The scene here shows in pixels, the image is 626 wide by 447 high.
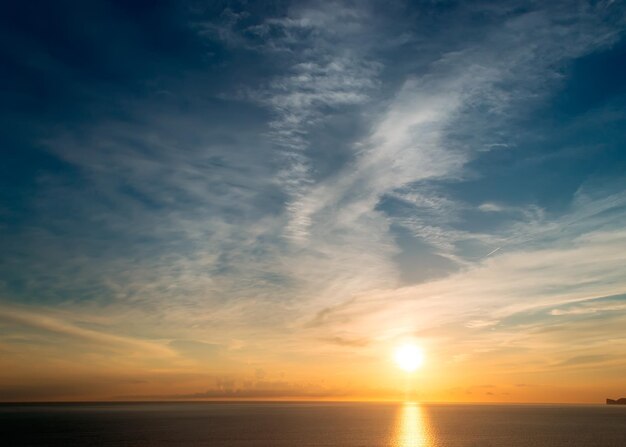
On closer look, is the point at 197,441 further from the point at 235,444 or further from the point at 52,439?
the point at 52,439

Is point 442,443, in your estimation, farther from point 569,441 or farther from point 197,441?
point 197,441

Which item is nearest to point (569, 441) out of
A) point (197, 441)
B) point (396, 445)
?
point (396, 445)

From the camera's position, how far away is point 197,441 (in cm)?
12938

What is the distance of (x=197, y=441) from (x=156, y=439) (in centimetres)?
1291

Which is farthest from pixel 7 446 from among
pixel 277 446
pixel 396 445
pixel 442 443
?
pixel 442 443

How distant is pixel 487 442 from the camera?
13650 cm

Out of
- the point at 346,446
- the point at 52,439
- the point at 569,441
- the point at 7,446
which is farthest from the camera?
the point at 569,441

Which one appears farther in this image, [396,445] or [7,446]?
[396,445]

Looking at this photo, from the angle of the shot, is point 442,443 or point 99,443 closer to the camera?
point 99,443

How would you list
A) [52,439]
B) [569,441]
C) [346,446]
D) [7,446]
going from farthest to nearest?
[569,441] → [52,439] → [346,446] → [7,446]

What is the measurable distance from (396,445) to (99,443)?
8567 cm

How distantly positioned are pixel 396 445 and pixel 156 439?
240 ft

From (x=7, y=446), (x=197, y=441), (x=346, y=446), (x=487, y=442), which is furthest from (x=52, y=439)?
(x=487, y=442)

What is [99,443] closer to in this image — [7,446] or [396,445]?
[7,446]
